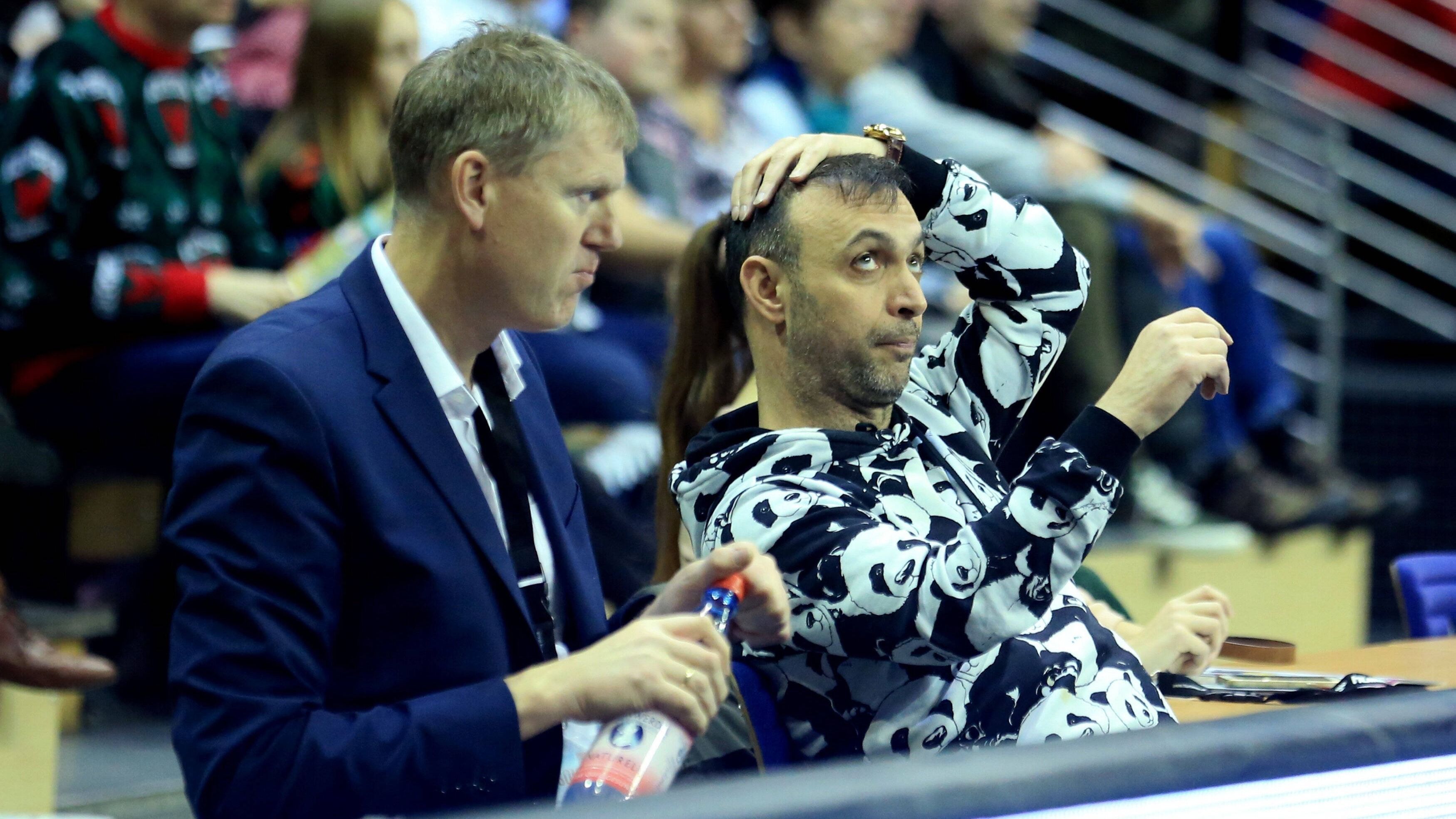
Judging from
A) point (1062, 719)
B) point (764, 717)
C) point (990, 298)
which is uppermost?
point (990, 298)

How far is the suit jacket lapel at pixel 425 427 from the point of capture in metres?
1.42

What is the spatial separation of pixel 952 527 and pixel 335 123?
1.97m

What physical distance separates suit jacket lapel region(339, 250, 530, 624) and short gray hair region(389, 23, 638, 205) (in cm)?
14

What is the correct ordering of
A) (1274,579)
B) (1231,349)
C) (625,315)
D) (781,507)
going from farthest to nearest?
(1231,349) → (1274,579) → (625,315) → (781,507)

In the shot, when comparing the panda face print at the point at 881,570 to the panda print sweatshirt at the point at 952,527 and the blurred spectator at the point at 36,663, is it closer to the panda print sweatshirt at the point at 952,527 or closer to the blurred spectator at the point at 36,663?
the panda print sweatshirt at the point at 952,527

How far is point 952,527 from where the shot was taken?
5.41 ft

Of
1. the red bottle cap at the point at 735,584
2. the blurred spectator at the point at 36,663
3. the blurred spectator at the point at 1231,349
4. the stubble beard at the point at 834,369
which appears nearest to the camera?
the red bottle cap at the point at 735,584

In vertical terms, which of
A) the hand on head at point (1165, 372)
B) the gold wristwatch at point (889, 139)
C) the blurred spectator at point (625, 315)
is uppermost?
the gold wristwatch at point (889, 139)

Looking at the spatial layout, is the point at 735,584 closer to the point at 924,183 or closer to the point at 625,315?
the point at 924,183

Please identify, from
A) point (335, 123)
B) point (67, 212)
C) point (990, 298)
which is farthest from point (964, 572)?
point (335, 123)

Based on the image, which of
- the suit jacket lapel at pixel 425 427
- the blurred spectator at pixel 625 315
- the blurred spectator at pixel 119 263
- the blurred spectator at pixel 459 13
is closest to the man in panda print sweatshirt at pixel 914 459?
the suit jacket lapel at pixel 425 427

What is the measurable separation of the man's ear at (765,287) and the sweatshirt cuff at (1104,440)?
1.26ft

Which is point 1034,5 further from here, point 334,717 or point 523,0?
point 334,717

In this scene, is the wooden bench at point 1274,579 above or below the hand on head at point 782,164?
below
